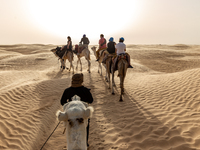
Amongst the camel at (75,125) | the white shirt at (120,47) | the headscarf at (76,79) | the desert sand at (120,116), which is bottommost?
the desert sand at (120,116)

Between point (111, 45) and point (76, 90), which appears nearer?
point (76, 90)

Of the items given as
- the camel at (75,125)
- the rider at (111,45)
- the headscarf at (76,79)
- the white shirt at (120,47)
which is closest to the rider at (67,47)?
the rider at (111,45)

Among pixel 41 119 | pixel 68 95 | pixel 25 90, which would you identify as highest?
pixel 68 95

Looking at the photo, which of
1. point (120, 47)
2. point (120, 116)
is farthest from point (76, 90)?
point (120, 47)

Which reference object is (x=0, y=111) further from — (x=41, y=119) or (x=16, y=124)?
(x=41, y=119)

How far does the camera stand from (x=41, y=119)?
18.8ft

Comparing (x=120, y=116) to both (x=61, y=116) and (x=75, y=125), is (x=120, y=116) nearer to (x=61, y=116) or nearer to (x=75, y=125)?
(x=75, y=125)

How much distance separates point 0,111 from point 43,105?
175 centimetres

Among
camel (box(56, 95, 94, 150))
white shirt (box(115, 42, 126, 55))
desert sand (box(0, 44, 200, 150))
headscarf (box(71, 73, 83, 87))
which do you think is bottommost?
desert sand (box(0, 44, 200, 150))

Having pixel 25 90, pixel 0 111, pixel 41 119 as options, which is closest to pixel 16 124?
pixel 41 119

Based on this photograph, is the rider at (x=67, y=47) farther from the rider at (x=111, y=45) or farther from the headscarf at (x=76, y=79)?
the headscarf at (x=76, y=79)

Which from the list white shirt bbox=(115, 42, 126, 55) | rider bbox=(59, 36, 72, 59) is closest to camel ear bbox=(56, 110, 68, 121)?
white shirt bbox=(115, 42, 126, 55)

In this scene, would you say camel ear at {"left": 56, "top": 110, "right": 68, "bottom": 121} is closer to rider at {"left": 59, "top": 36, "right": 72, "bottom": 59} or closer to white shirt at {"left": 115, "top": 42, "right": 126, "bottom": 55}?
white shirt at {"left": 115, "top": 42, "right": 126, "bottom": 55}

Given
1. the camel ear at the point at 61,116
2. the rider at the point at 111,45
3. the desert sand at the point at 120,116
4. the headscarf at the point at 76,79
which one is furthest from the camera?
the rider at the point at 111,45
